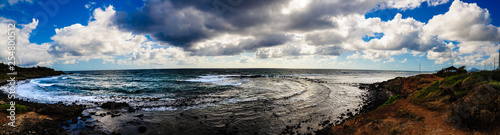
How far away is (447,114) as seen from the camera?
28.8 ft

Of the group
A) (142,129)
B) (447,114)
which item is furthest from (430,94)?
(142,129)

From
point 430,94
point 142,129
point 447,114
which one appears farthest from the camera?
point 142,129

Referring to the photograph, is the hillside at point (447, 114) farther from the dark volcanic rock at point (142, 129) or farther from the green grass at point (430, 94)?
the dark volcanic rock at point (142, 129)

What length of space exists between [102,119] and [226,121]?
33.8 ft

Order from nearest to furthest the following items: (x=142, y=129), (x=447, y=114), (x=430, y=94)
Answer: (x=447, y=114), (x=430, y=94), (x=142, y=129)

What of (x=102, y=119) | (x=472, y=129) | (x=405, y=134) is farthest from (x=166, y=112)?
(x=472, y=129)

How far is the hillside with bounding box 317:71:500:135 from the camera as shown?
728 cm

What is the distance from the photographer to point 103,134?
39.3ft

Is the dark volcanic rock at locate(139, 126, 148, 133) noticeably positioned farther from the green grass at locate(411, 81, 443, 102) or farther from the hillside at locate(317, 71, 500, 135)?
the green grass at locate(411, 81, 443, 102)

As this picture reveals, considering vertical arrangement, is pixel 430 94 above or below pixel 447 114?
above

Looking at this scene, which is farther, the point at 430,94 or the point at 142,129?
the point at 142,129

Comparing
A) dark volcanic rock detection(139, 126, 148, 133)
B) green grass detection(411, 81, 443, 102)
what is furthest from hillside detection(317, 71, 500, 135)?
dark volcanic rock detection(139, 126, 148, 133)

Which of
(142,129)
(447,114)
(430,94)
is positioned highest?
(430,94)

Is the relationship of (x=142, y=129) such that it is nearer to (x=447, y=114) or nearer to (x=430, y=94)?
(x=447, y=114)
